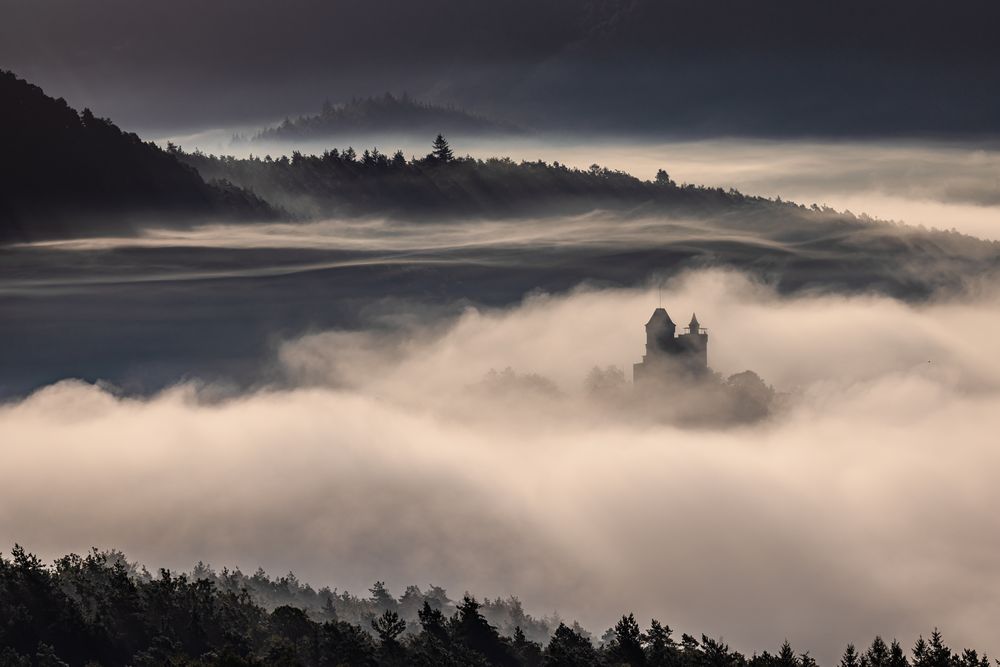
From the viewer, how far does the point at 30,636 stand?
384ft

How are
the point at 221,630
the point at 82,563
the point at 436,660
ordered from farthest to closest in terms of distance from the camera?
the point at 82,563 → the point at 221,630 → the point at 436,660

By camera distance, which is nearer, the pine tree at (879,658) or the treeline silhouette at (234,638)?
the treeline silhouette at (234,638)

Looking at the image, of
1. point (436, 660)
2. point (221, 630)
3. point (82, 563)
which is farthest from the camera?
point (82, 563)

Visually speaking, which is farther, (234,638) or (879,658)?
(879,658)

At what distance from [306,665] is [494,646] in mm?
17197

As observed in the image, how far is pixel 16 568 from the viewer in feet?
414

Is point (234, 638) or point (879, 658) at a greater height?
point (234, 638)

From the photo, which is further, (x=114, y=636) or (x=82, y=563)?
(x=82, y=563)

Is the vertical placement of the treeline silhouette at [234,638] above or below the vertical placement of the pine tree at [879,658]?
above

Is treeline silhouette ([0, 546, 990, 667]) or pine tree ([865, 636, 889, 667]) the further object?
pine tree ([865, 636, 889, 667])

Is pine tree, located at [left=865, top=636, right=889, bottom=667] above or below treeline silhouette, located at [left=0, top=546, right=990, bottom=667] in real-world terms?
below

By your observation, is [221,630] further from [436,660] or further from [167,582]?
[436,660]

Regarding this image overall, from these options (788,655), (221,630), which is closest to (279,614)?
(221,630)

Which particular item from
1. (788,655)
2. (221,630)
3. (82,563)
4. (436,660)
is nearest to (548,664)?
(436,660)
